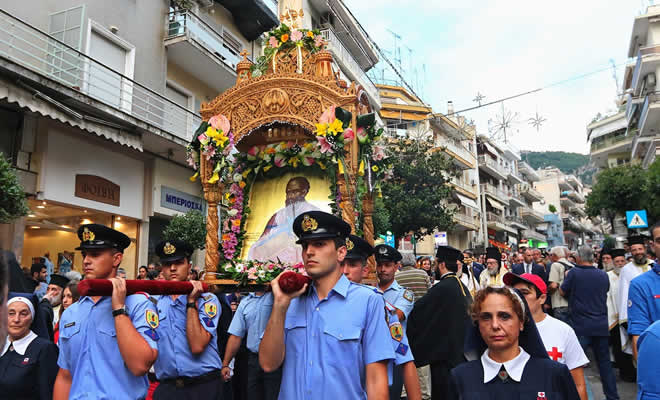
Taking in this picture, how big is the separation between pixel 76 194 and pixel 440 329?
1032 cm

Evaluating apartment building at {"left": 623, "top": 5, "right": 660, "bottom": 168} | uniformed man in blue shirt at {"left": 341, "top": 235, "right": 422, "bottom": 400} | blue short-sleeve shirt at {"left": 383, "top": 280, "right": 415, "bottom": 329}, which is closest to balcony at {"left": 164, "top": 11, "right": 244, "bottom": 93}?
blue short-sleeve shirt at {"left": 383, "top": 280, "right": 415, "bottom": 329}

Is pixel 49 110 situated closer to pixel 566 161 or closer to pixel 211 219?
pixel 211 219

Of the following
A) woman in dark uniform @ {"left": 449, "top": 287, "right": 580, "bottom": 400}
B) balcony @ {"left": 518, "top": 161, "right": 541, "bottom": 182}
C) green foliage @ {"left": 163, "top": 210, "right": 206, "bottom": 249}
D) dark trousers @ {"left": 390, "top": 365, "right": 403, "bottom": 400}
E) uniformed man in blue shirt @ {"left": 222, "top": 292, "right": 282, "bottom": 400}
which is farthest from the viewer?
balcony @ {"left": 518, "top": 161, "right": 541, "bottom": 182}

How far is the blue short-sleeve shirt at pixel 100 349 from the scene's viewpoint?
294 cm

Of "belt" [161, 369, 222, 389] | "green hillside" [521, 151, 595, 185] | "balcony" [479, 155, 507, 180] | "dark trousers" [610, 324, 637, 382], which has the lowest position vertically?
"dark trousers" [610, 324, 637, 382]

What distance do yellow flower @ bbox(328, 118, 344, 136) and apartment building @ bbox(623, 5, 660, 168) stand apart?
103 ft

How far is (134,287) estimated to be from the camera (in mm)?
2924

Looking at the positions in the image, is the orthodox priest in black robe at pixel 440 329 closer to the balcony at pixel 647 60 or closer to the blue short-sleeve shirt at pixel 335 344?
the blue short-sleeve shirt at pixel 335 344

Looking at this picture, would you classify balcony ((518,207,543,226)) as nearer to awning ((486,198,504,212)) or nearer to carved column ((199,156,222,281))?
awning ((486,198,504,212))

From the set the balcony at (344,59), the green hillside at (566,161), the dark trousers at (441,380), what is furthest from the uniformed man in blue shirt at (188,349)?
the green hillside at (566,161)

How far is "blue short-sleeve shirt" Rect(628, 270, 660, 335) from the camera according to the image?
3.92 meters

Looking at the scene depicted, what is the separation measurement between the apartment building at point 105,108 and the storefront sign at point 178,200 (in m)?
0.04

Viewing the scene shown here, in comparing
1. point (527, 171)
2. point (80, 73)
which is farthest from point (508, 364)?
point (527, 171)

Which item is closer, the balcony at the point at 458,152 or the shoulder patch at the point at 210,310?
the shoulder patch at the point at 210,310
